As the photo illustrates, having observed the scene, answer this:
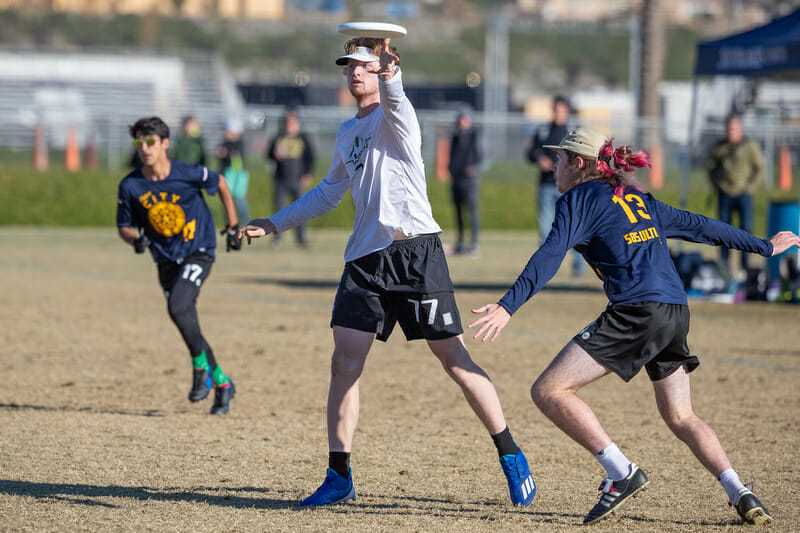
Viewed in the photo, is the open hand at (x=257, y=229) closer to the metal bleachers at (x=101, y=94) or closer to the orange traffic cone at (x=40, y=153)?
the orange traffic cone at (x=40, y=153)

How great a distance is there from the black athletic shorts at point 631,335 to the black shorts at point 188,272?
3.42 meters

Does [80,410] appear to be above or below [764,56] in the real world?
below

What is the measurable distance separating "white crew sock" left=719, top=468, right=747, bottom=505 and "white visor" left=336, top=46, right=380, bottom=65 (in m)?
2.29

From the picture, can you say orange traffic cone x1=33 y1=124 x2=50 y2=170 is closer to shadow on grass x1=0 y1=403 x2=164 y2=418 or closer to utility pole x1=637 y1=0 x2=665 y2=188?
utility pole x1=637 y1=0 x2=665 y2=188

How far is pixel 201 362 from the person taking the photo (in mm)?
7625

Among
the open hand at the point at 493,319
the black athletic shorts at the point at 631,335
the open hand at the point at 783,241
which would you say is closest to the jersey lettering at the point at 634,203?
the black athletic shorts at the point at 631,335

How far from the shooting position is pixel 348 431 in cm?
534

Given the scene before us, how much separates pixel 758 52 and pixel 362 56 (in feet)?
33.4

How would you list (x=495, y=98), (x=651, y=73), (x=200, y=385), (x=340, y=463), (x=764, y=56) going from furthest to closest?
(x=495, y=98), (x=651, y=73), (x=764, y=56), (x=200, y=385), (x=340, y=463)

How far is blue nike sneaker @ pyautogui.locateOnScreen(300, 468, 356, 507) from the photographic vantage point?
5258mm

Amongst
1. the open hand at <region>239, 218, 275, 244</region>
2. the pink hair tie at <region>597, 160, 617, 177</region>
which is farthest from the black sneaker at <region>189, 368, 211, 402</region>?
the pink hair tie at <region>597, 160, 617, 177</region>

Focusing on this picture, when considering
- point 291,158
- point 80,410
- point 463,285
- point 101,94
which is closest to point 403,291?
point 80,410

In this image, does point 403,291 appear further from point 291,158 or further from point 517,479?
point 291,158

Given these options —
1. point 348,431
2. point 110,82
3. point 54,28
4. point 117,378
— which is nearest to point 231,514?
point 348,431
